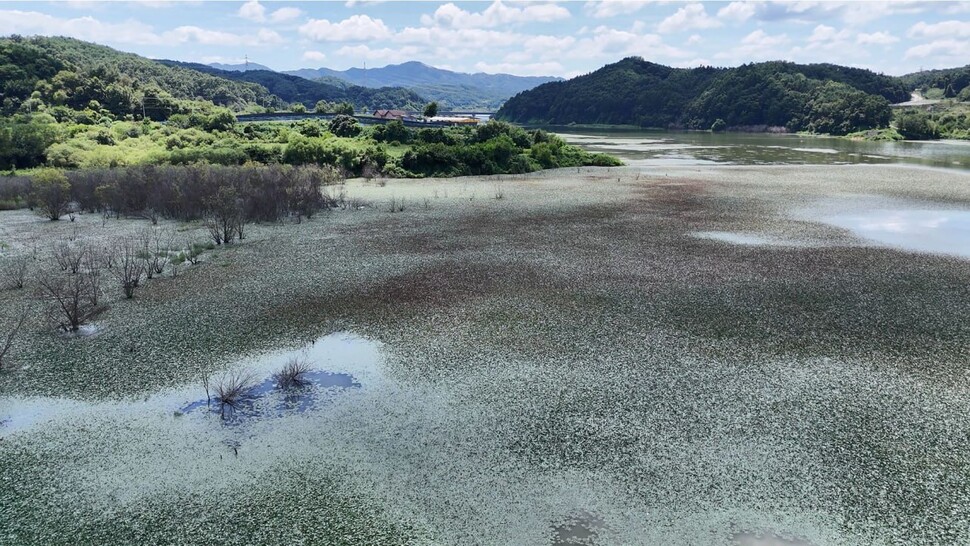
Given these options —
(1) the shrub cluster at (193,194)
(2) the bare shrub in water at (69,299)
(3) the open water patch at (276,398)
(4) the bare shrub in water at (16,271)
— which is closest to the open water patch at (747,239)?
(3) the open water patch at (276,398)

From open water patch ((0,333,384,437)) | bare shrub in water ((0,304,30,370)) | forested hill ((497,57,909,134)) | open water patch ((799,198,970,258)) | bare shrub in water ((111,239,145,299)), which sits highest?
forested hill ((497,57,909,134))

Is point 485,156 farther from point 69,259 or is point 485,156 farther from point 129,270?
point 69,259

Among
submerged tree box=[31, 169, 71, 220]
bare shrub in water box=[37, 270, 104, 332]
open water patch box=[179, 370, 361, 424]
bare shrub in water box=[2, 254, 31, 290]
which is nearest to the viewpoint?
open water patch box=[179, 370, 361, 424]

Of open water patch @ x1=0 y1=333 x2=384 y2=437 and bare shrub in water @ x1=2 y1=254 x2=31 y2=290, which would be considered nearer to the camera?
open water patch @ x1=0 y1=333 x2=384 y2=437

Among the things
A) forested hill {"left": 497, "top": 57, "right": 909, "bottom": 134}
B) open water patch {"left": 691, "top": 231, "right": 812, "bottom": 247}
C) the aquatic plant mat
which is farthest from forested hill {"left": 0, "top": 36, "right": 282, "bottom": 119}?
forested hill {"left": 497, "top": 57, "right": 909, "bottom": 134}

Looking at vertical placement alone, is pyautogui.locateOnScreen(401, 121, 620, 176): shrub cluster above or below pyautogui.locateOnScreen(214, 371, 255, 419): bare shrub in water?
above

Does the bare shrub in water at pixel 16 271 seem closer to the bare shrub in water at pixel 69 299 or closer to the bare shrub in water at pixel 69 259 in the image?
the bare shrub in water at pixel 69 299

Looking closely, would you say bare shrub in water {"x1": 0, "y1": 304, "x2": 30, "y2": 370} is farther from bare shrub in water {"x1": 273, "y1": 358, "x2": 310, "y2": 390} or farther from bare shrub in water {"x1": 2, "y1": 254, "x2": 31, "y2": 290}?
bare shrub in water {"x1": 273, "y1": 358, "x2": 310, "y2": 390}
